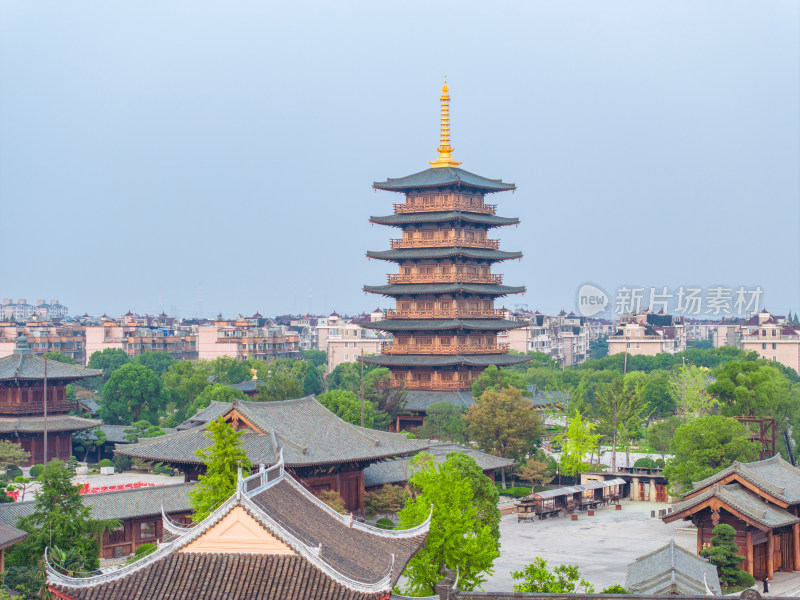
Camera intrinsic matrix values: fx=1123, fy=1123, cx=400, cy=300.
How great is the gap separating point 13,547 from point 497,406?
31.9 meters

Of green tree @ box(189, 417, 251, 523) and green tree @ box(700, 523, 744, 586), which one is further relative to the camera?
green tree @ box(700, 523, 744, 586)

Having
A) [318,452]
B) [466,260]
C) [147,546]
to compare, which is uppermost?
[466,260]

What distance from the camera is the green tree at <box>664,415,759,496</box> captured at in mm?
46719

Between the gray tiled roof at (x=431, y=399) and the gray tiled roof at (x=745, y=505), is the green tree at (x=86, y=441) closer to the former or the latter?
the gray tiled roof at (x=431, y=399)

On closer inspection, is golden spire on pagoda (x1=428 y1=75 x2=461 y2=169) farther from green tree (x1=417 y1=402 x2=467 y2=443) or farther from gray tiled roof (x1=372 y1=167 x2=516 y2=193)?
green tree (x1=417 y1=402 x2=467 y2=443)

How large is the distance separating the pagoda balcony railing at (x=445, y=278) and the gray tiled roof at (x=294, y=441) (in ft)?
102

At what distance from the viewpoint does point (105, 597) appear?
23797 millimetres

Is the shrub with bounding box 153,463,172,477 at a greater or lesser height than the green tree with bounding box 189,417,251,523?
lesser

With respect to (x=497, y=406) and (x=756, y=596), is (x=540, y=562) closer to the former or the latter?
(x=756, y=596)

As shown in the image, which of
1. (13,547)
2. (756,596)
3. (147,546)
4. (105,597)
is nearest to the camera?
(756,596)

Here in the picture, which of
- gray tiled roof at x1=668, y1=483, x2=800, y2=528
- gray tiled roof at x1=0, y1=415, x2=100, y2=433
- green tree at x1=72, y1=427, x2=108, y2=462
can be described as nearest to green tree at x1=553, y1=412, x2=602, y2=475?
gray tiled roof at x1=668, y1=483, x2=800, y2=528

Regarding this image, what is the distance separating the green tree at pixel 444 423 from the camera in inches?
2574

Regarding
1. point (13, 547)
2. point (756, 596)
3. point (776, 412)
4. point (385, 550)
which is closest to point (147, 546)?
point (13, 547)

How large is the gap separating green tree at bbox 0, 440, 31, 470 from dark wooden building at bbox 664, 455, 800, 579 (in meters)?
36.6
